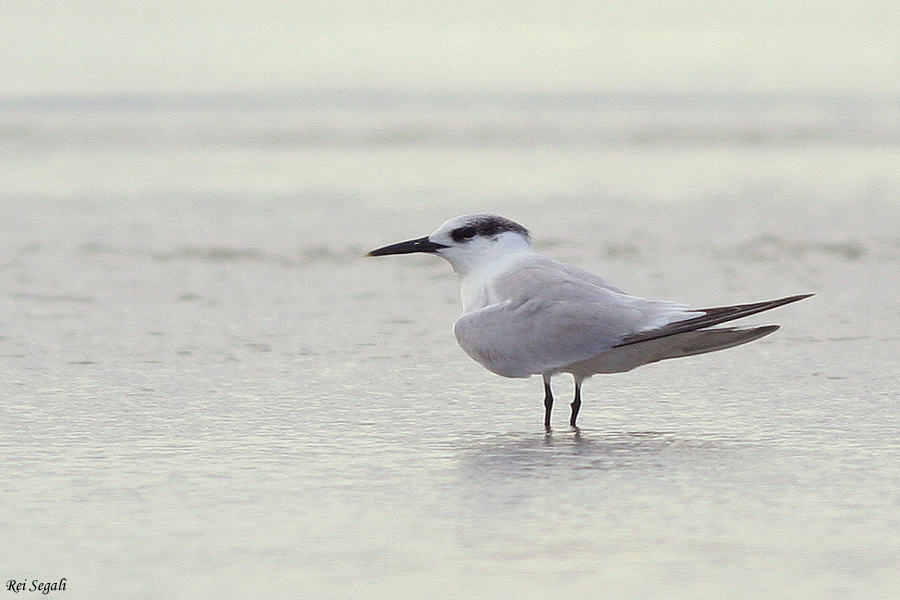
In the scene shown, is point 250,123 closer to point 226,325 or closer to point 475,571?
point 226,325

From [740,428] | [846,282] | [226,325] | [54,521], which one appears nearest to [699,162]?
[846,282]

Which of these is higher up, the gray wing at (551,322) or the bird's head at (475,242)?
the bird's head at (475,242)

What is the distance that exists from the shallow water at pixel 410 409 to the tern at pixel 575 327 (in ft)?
0.68

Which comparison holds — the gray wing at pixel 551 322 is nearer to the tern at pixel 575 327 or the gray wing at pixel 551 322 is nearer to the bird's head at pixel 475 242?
the tern at pixel 575 327

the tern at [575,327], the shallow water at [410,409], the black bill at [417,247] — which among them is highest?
the black bill at [417,247]

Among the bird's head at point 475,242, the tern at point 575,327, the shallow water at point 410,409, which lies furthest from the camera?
the bird's head at point 475,242

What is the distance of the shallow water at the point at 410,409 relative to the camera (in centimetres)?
346

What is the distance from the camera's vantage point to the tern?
486 cm

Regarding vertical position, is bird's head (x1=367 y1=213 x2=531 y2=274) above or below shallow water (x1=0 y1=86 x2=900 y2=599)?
above

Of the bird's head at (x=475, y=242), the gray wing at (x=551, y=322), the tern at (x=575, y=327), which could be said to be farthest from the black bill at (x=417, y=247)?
the gray wing at (x=551, y=322)

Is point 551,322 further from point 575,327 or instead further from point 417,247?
point 417,247

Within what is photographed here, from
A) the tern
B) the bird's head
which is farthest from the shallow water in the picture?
the bird's head

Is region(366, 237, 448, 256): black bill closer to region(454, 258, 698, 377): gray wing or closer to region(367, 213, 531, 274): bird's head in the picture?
region(367, 213, 531, 274): bird's head

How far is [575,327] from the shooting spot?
16.2 ft
